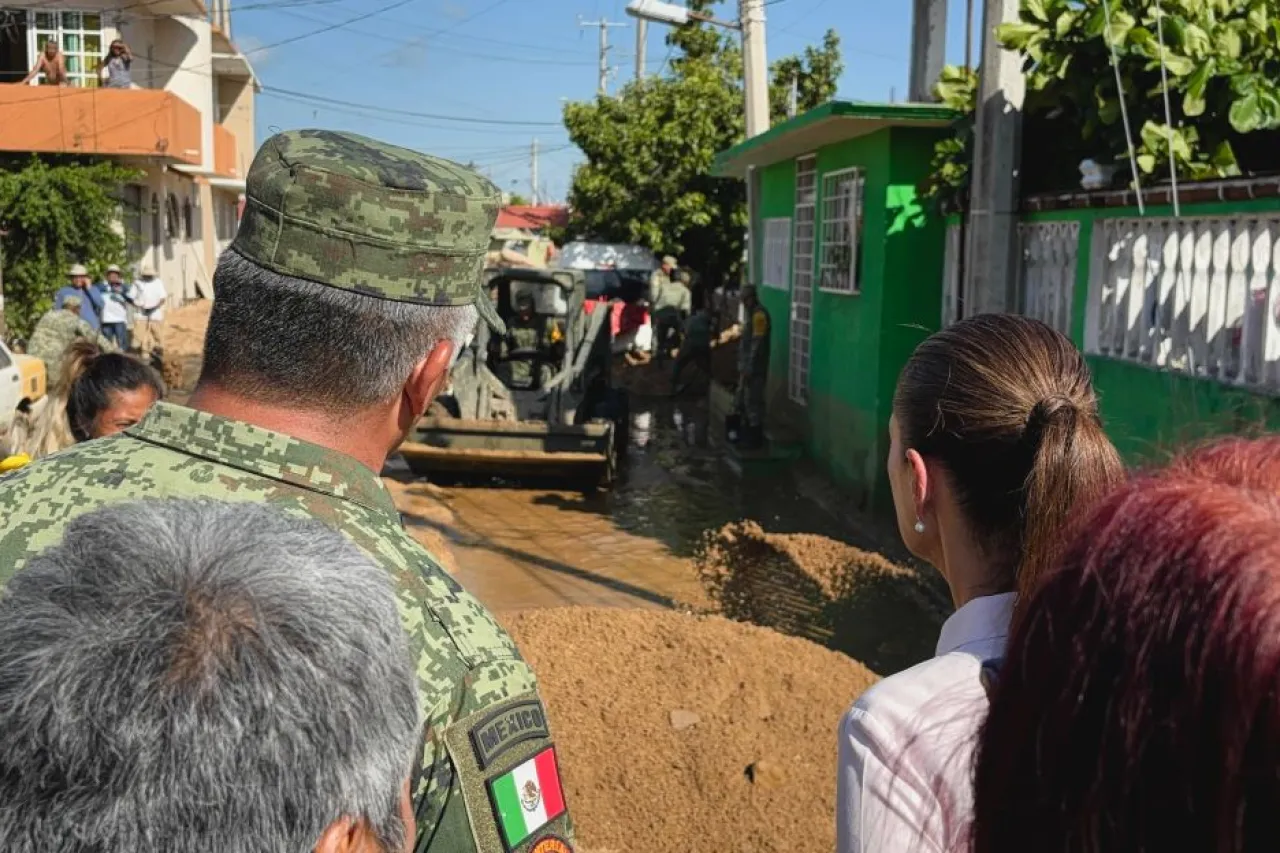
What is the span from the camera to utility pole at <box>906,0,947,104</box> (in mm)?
9875

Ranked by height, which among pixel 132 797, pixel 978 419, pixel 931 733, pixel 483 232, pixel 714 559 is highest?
pixel 483 232

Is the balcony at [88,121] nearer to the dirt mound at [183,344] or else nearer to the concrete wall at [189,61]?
the dirt mound at [183,344]

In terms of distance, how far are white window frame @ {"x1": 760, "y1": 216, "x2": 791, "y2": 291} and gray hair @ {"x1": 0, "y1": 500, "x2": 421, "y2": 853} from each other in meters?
12.5

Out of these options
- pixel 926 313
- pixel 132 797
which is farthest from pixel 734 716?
pixel 926 313

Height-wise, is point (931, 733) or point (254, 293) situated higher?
point (254, 293)

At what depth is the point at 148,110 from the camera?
20516mm

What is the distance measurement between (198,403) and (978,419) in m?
1.09

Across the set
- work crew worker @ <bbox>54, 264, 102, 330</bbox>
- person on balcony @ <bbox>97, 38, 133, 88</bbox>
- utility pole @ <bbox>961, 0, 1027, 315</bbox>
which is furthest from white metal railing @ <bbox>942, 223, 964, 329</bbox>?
person on balcony @ <bbox>97, 38, 133, 88</bbox>

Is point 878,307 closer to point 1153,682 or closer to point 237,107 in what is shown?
point 1153,682

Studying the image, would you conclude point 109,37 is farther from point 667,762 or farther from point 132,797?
point 132,797

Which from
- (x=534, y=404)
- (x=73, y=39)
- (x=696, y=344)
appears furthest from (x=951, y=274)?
(x=73, y=39)

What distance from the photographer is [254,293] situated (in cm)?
153

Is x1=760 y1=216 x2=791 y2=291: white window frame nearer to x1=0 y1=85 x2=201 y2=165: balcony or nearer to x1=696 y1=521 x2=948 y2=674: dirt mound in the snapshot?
x1=696 y1=521 x2=948 y2=674: dirt mound

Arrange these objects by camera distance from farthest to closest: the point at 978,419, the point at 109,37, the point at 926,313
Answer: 1. the point at 109,37
2. the point at 926,313
3. the point at 978,419
